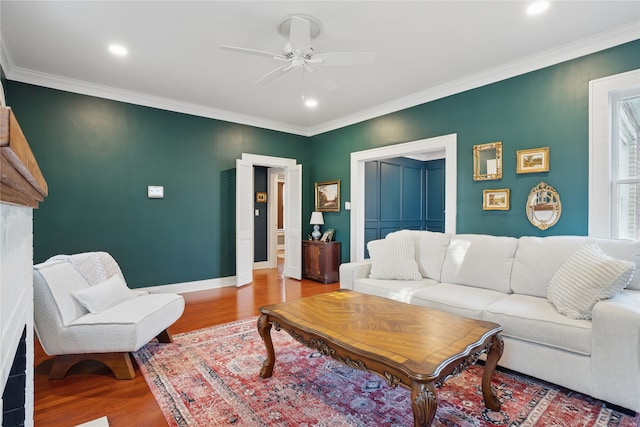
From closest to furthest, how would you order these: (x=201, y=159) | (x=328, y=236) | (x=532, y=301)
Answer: (x=532, y=301) → (x=201, y=159) → (x=328, y=236)

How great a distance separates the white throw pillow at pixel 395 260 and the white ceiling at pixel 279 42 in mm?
1951

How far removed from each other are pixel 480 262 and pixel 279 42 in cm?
282

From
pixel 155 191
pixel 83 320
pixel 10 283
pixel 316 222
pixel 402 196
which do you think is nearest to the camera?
pixel 10 283

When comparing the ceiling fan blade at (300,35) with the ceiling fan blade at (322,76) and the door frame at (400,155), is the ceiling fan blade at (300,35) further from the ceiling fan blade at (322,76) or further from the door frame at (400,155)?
the door frame at (400,155)

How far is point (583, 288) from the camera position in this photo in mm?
2158

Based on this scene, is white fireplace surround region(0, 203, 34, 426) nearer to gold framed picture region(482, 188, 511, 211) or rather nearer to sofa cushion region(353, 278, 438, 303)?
sofa cushion region(353, 278, 438, 303)

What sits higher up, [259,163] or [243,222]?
[259,163]

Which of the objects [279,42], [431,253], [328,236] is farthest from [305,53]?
[328,236]

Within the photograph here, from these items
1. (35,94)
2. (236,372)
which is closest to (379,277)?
(236,372)

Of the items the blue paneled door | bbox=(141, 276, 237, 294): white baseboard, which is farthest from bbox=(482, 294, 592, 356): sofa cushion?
the blue paneled door

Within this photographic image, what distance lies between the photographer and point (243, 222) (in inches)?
205

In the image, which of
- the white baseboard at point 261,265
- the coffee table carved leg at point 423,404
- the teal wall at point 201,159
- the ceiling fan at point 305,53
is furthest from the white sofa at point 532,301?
the white baseboard at point 261,265

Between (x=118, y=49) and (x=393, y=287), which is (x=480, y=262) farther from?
(x=118, y=49)

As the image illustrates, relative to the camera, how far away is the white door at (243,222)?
512 cm
